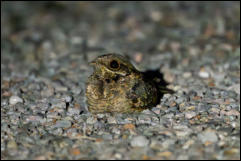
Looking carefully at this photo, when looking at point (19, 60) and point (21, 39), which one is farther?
point (21, 39)

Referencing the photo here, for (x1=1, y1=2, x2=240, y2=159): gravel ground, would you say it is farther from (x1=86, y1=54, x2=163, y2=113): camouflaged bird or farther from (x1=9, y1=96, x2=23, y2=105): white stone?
(x1=86, y1=54, x2=163, y2=113): camouflaged bird

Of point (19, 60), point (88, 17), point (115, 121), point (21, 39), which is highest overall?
point (88, 17)

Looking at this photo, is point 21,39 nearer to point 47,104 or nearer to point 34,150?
point 47,104

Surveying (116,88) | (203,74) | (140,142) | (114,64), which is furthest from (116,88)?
(203,74)

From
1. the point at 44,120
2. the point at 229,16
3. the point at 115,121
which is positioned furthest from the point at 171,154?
the point at 229,16

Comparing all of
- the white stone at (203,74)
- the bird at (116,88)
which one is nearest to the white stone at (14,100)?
the bird at (116,88)

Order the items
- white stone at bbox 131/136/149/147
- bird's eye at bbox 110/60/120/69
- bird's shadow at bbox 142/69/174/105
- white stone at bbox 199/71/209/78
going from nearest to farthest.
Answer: white stone at bbox 131/136/149/147, bird's eye at bbox 110/60/120/69, bird's shadow at bbox 142/69/174/105, white stone at bbox 199/71/209/78

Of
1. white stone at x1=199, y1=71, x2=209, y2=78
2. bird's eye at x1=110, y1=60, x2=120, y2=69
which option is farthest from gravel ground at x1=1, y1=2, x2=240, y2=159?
bird's eye at x1=110, y1=60, x2=120, y2=69
